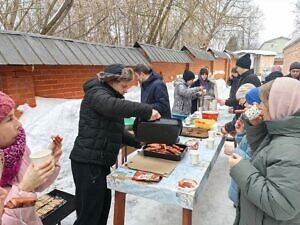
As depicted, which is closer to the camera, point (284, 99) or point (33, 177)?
point (33, 177)

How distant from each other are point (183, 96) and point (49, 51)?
2.43 meters

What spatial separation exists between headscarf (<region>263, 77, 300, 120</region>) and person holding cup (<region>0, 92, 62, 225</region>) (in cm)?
117

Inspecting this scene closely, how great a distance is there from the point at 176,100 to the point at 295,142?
12.5 ft

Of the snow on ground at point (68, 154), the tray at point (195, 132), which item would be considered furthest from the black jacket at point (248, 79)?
the snow on ground at point (68, 154)

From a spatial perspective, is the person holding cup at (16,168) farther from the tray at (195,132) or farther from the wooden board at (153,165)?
the tray at (195,132)

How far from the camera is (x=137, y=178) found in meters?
2.16

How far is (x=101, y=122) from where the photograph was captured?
225 centimetres

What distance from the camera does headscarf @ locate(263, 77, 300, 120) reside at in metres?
1.40

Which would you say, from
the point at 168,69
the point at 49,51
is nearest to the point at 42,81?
the point at 49,51

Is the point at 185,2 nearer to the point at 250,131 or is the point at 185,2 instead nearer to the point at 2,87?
the point at 2,87

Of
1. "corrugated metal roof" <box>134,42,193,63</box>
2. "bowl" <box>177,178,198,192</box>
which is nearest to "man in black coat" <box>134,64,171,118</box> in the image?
"bowl" <box>177,178,198,192</box>

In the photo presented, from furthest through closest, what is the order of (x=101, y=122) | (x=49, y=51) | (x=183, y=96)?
(x=183, y=96) < (x=49, y=51) < (x=101, y=122)

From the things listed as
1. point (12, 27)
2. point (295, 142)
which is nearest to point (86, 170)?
point (295, 142)

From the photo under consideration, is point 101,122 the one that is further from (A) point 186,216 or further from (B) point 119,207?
(A) point 186,216
